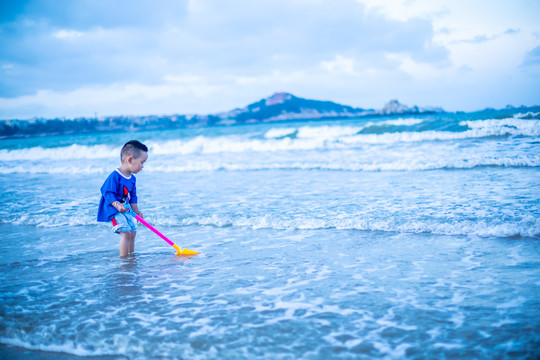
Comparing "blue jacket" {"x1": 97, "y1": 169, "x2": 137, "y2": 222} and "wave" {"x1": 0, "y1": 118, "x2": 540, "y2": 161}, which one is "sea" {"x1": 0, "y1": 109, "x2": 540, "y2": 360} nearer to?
"blue jacket" {"x1": 97, "y1": 169, "x2": 137, "y2": 222}

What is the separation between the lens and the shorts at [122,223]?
4.58m

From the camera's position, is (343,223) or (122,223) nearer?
(122,223)

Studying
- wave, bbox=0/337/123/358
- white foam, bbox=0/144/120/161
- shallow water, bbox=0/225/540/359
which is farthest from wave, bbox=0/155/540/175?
white foam, bbox=0/144/120/161

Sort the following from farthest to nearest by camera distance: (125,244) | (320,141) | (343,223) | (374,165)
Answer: (320,141)
(374,165)
(343,223)
(125,244)

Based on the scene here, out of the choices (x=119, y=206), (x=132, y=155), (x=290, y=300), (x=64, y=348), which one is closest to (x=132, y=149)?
(x=132, y=155)

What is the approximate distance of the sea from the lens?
2.66 m

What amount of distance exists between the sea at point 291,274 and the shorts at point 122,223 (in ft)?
1.44

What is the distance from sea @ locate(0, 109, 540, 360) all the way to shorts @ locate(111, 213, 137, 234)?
44cm

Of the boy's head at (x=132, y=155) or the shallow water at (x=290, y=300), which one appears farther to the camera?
the boy's head at (x=132, y=155)

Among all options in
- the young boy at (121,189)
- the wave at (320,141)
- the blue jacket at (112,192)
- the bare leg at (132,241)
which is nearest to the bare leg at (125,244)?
the bare leg at (132,241)

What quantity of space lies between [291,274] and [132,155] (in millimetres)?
2404

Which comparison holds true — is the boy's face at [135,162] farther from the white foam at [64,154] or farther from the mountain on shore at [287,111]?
the mountain on shore at [287,111]

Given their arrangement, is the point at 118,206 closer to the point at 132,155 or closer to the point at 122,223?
the point at 122,223

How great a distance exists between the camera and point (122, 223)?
4605 mm
